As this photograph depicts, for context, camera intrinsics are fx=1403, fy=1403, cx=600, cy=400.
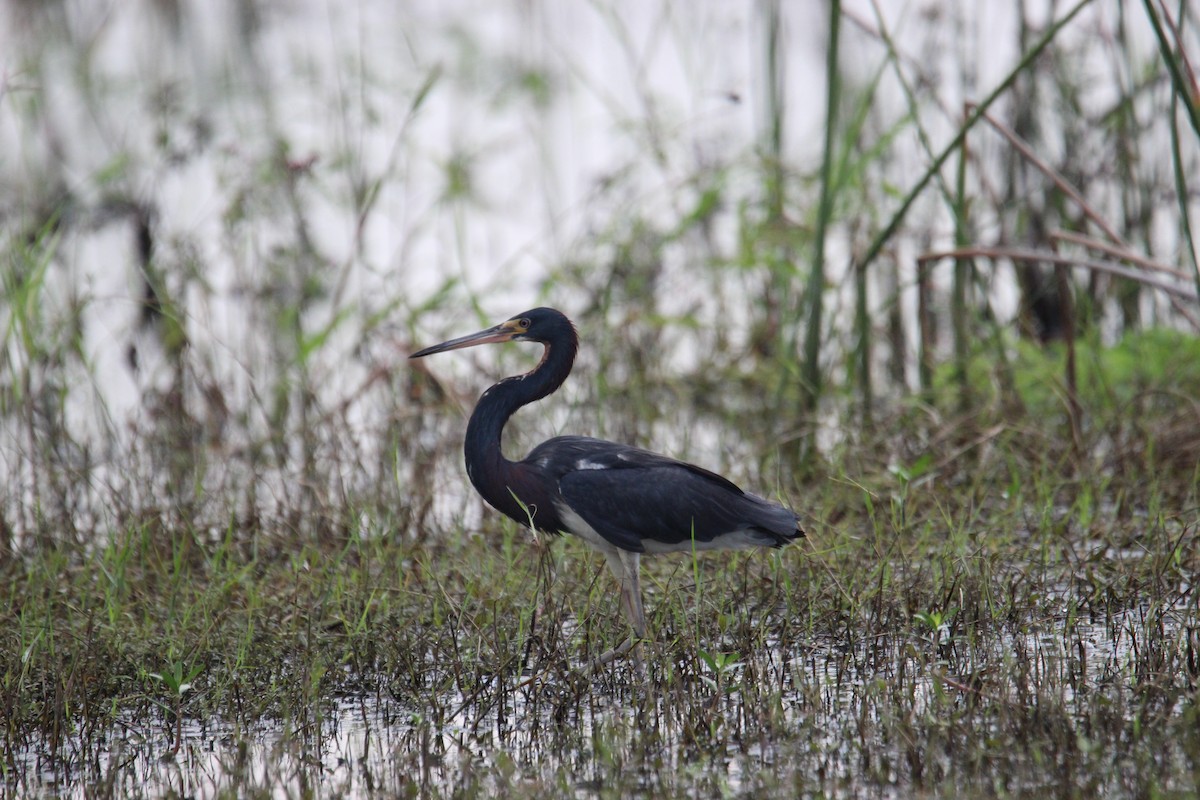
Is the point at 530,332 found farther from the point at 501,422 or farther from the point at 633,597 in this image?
the point at 633,597

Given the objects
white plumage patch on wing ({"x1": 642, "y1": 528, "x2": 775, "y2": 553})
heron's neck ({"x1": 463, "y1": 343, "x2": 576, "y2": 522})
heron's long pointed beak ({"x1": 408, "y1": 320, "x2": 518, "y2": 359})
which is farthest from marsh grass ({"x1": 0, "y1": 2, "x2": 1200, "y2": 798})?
heron's long pointed beak ({"x1": 408, "y1": 320, "x2": 518, "y2": 359})

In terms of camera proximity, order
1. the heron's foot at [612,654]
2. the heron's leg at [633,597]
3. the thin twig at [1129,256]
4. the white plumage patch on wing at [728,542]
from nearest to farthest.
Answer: the heron's foot at [612,654], the heron's leg at [633,597], the white plumage patch on wing at [728,542], the thin twig at [1129,256]

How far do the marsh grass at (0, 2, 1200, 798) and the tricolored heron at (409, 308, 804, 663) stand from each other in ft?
0.65

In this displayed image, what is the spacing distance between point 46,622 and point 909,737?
7.97ft

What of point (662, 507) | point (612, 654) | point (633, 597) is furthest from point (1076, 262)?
point (612, 654)

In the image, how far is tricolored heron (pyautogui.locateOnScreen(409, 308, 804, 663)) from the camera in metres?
4.03

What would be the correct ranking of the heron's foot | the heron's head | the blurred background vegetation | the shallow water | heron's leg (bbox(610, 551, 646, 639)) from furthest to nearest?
the blurred background vegetation < the heron's head < heron's leg (bbox(610, 551, 646, 639)) < the heron's foot < the shallow water

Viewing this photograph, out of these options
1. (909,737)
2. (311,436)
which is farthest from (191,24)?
(909,737)

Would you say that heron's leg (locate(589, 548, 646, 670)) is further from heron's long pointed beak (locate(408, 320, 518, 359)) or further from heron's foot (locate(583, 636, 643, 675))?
heron's long pointed beak (locate(408, 320, 518, 359))

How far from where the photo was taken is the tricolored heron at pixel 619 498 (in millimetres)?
4031

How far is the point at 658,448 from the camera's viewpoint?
21.0 ft

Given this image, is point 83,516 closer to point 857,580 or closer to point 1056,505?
point 857,580

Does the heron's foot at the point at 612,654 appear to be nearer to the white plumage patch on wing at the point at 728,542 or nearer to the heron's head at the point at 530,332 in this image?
the white plumage patch on wing at the point at 728,542

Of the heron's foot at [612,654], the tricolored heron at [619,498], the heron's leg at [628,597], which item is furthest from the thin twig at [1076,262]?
the heron's foot at [612,654]
